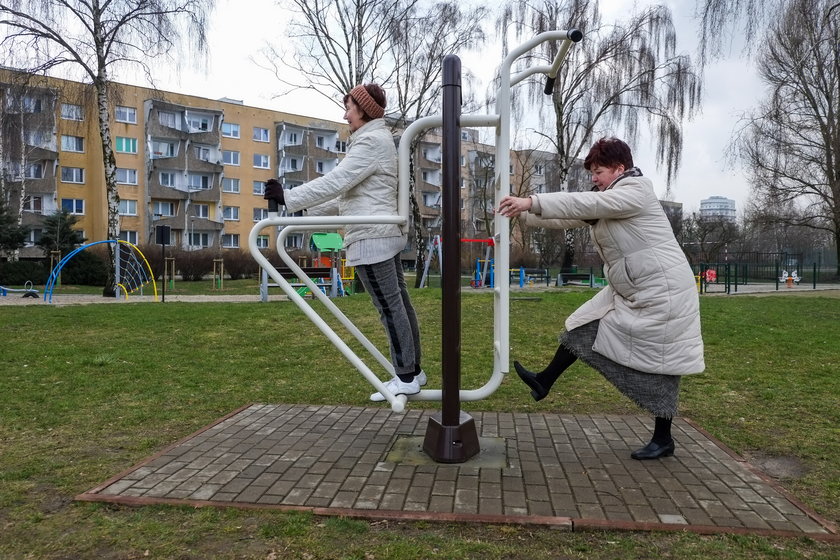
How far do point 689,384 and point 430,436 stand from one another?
117 inches

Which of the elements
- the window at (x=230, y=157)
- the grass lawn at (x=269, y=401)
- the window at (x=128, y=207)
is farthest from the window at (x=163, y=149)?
the grass lawn at (x=269, y=401)

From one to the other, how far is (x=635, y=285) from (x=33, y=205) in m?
43.1

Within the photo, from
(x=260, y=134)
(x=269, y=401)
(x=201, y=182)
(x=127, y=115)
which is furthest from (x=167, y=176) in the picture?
(x=269, y=401)

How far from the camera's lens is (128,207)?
A: 41250mm

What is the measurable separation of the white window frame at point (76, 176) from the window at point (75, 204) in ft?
3.68

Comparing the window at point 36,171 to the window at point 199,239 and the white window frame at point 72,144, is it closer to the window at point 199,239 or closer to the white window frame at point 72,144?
the white window frame at point 72,144

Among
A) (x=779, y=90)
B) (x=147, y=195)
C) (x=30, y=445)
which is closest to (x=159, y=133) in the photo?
(x=147, y=195)

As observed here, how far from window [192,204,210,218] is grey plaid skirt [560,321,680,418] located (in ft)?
146

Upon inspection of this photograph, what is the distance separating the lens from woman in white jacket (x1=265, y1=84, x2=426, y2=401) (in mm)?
3170

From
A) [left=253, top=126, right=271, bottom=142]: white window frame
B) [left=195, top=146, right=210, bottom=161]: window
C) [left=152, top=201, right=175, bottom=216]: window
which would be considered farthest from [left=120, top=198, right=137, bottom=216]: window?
[left=253, top=126, right=271, bottom=142]: white window frame

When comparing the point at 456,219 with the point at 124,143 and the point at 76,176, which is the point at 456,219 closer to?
the point at 76,176

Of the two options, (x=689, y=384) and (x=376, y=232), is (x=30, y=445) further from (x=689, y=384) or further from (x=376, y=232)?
(x=689, y=384)

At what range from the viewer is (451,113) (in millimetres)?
3045

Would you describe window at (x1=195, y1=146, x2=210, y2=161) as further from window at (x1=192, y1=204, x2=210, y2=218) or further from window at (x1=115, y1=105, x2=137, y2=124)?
window at (x1=115, y1=105, x2=137, y2=124)
